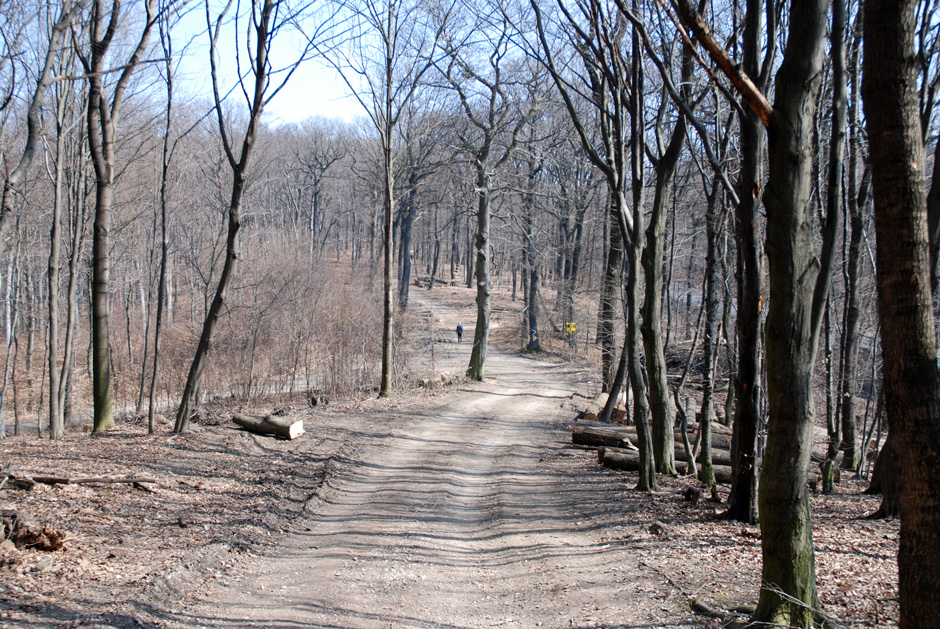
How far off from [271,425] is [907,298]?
9849 millimetres

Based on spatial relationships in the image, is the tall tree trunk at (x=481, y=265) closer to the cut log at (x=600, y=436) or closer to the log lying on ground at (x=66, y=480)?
the cut log at (x=600, y=436)

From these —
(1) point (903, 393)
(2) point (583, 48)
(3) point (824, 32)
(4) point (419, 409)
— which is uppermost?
(2) point (583, 48)

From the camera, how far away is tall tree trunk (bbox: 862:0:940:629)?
2.63 metres

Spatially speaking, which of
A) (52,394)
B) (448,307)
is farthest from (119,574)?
(448,307)

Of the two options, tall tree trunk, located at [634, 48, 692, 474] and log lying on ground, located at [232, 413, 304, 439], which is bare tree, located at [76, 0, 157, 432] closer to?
log lying on ground, located at [232, 413, 304, 439]

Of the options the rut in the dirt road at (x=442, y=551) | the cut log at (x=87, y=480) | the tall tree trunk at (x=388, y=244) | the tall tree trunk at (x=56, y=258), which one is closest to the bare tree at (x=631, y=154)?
the rut in the dirt road at (x=442, y=551)

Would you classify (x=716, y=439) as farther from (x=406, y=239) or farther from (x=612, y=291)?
(x=406, y=239)

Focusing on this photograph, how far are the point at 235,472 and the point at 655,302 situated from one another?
633cm

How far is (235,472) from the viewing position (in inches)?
334

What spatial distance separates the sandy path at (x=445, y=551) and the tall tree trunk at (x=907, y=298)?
2.22 m

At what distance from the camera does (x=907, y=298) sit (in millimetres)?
2699

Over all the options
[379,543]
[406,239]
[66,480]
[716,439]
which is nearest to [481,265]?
[716,439]

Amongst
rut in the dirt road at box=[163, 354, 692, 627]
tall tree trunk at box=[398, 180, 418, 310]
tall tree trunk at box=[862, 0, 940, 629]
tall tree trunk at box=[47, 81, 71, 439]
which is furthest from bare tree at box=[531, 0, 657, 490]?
tall tree trunk at box=[398, 180, 418, 310]

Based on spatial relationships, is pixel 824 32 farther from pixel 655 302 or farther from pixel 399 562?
pixel 399 562
